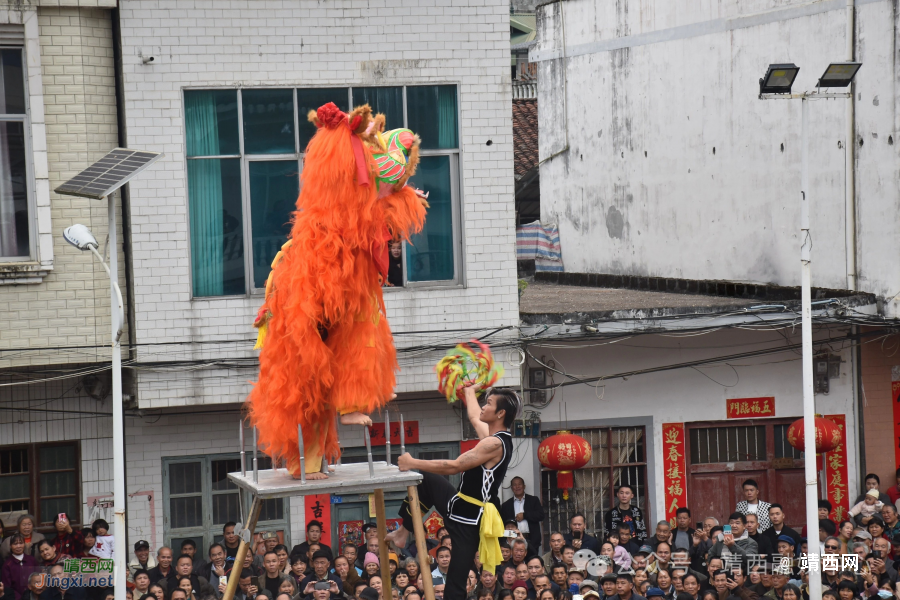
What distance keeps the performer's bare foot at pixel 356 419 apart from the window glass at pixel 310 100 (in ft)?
21.0

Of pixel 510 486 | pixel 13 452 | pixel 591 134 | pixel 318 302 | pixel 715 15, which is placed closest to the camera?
pixel 318 302

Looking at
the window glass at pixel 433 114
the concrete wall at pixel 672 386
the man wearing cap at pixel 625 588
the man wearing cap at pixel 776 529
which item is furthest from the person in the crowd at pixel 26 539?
the man wearing cap at pixel 776 529

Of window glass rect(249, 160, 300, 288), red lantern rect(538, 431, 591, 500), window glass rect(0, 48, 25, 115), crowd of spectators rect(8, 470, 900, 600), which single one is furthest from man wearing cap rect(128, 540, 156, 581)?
window glass rect(0, 48, 25, 115)

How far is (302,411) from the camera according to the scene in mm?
7617

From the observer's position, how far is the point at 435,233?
14055 mm

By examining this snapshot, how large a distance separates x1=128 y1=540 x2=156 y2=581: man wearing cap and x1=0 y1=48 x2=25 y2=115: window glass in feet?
16.3

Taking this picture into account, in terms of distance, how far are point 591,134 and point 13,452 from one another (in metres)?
11.6

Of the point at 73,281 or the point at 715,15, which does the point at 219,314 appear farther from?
the point at 715,15

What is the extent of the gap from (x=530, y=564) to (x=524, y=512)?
1655 mm

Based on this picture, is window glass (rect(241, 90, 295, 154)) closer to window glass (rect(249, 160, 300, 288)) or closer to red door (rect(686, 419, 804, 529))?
window glass (rect(249, 160, 300, 288))

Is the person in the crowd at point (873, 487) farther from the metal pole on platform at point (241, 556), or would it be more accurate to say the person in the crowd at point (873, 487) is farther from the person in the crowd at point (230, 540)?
the metal pole on platform at point (241, 556)

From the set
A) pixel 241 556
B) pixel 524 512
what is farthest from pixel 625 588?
pixel 241 556

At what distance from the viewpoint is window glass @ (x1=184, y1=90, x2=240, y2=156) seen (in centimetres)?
1317

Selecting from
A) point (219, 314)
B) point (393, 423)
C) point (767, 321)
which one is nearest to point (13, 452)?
point (219, 314)
